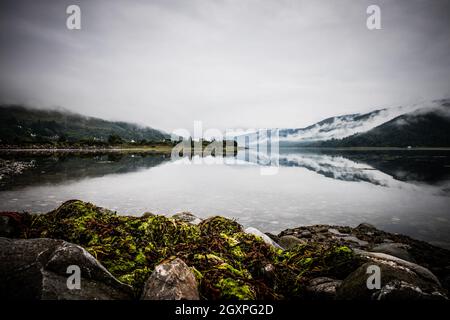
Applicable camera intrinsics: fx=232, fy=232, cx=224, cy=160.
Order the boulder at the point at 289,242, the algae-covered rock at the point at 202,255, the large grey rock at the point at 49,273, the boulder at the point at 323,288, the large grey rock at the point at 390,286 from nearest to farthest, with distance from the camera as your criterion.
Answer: the large grey rock at the point at 49,273 < the large grey rock at the point at 390,286 < the algae-covered rock at the point at 202,255 < the boulder at the point at 323,288 < the boulder at the point at 289,242

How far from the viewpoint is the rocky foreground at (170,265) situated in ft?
9.91

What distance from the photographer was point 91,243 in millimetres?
4152

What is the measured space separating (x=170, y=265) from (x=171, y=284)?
30 cm

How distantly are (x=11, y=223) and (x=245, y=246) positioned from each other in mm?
4257

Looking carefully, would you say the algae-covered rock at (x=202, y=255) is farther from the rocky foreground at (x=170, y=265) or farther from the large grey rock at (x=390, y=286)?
the large grey rock at (x=390, y=286)

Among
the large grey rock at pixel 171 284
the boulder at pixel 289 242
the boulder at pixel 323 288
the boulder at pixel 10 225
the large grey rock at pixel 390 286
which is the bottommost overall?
the boulder at pixel 289 242

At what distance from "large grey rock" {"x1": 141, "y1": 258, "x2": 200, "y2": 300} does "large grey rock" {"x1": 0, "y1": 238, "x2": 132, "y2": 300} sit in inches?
18.0

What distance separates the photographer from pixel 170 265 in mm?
3295

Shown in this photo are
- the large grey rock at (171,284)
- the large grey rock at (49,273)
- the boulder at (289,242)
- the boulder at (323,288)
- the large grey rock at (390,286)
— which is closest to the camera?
the large grey rock at (49,273)

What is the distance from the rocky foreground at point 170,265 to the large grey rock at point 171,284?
0.5 inches

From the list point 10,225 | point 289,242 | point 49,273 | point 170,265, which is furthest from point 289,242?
point 10,225
